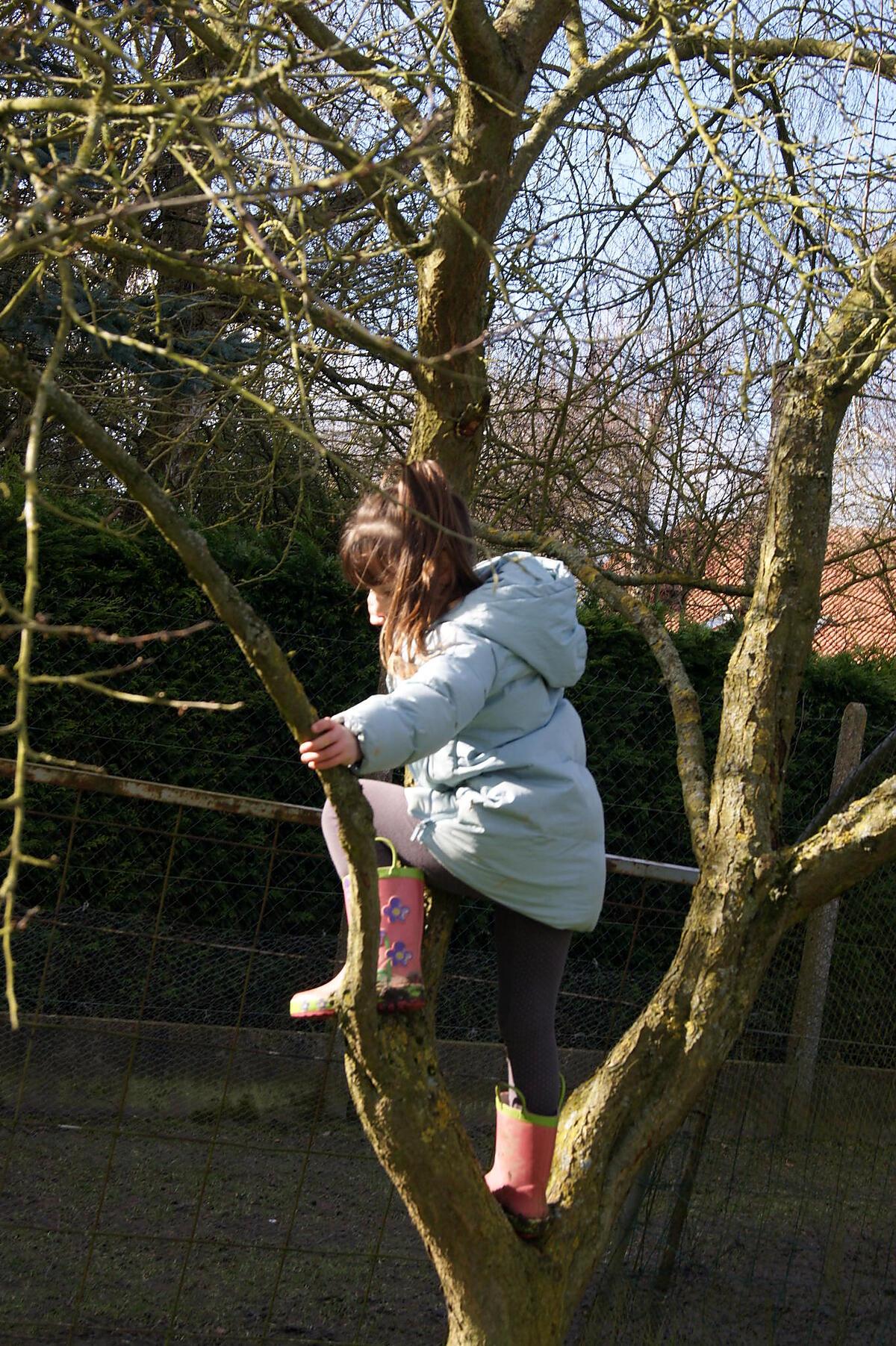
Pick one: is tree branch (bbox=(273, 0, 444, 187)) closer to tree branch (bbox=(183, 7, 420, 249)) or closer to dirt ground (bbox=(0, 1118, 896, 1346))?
tree branch (bbox=(183, 7, 420, 249))

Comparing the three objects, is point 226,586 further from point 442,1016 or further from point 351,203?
point 351,203

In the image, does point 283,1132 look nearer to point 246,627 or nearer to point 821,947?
point 821,947

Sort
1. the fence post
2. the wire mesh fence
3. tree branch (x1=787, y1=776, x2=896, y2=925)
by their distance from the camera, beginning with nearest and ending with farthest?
tree branch (x1=787, y1=776, x2=896, y2=925) < the wire mesh fence < the fence post

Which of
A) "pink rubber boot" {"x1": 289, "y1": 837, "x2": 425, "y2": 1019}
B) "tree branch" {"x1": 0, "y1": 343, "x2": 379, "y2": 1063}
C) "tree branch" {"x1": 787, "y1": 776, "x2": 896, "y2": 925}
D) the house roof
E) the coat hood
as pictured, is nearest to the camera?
"tree branch" {"x1": 0, "y1": 343, "x2": 379, "y2": 1063}

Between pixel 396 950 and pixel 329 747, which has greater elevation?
pixel 329 747

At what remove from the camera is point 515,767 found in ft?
7.04

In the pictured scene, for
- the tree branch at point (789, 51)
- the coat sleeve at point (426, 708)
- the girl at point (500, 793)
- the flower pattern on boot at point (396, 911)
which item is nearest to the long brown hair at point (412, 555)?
the girl at point (500, 793)

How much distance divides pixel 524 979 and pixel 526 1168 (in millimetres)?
332

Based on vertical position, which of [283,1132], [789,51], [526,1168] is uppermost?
[789,51]

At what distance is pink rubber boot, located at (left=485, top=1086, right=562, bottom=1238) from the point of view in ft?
7.21

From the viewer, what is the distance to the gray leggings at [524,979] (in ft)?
7.15

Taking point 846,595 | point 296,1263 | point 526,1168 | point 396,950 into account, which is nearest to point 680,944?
point 526,1168

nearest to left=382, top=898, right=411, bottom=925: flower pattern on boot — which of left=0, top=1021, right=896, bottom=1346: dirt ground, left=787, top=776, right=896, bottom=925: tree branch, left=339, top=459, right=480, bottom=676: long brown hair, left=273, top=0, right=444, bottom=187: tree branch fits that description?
left=339, top=459, right=480, bottom=676: long brown hair

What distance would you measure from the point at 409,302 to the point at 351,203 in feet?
2.90
